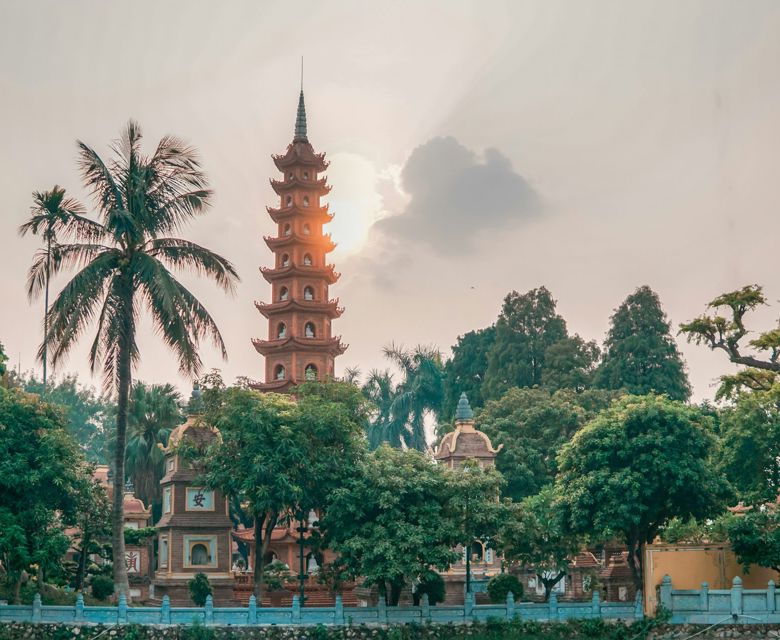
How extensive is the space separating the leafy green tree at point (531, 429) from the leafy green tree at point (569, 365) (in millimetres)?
5269

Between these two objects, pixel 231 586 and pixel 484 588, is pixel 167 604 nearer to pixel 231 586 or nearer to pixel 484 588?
pixel 231 586

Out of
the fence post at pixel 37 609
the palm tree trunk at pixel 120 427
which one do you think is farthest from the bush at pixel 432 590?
the fence post at pixel 37 609

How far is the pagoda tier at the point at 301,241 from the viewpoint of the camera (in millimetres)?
57969

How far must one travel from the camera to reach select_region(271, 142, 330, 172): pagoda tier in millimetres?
59188

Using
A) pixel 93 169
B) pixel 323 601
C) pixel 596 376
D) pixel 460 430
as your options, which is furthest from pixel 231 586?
pixel 596 376

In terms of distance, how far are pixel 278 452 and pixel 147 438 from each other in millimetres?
21482

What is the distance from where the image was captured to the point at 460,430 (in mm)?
50219

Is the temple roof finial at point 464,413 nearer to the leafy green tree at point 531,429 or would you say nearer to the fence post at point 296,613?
the leafy green tree at point 531,429

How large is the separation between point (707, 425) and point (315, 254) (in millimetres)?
24586

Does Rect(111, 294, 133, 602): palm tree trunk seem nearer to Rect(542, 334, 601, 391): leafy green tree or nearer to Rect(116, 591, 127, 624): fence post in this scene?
Rect(116, 591, 127, 624): fence post

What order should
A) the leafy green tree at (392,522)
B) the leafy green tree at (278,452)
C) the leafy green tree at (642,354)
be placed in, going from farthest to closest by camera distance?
the leafy green tree at (642,354), the leafy green tree at (278,452), the leafy green tree at (392,522)

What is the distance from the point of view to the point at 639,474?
1494 inches

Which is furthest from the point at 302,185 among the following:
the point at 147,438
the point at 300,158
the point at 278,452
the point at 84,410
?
the point at 84,410

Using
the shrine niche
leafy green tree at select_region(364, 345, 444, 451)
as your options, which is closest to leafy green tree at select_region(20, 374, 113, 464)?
leafy green tree at select_region(364, 345, 444, 451)
